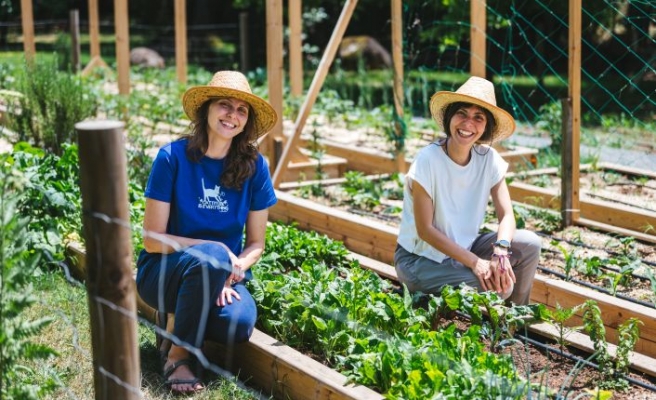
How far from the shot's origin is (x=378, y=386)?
11.4ft

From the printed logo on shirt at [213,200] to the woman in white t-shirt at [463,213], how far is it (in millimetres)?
912

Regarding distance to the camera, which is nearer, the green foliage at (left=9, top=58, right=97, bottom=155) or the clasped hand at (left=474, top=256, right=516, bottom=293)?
the clasped hand at (left=474, top=256, right=516, bottom=293)

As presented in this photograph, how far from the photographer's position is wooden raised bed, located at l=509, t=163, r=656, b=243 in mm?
5875

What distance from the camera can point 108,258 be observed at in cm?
266

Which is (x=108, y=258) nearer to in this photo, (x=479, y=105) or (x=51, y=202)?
(x=479, y=105)

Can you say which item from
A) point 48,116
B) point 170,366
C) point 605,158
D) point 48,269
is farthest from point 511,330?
point 605,158

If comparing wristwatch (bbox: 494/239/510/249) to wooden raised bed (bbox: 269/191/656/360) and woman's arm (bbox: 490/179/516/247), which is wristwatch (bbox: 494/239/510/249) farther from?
wooden raised bed (bbox: 269/191/656/360)

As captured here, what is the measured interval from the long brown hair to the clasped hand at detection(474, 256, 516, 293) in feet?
3.68

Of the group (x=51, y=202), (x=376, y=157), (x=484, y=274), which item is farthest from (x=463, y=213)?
(x=376, y=157)

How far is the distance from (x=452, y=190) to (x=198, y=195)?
1198mm

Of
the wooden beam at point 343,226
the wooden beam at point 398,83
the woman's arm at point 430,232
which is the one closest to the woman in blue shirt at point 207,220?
the woman's arm at point 430,232

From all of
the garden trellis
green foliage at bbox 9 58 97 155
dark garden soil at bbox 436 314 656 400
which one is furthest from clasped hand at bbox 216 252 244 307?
green foliage at bbox 9 58 97 155

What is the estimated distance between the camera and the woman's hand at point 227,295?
3863 millimetres

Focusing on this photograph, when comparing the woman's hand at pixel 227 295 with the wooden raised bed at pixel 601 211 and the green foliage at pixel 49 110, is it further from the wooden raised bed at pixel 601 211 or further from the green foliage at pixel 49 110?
the green foliage at pixel 49 110
